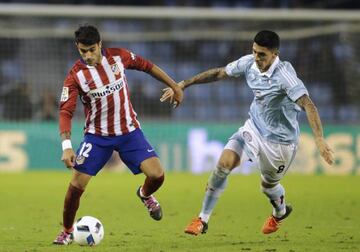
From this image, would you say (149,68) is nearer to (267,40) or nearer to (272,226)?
(267,40)

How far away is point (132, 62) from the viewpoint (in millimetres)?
8961

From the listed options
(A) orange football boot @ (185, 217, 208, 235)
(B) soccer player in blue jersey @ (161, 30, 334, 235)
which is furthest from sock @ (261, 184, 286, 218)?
(A) orange football boot @ (185, 217, 208, 235)

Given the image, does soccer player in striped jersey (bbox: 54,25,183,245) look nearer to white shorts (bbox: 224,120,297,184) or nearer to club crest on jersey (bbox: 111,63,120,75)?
club crest on jersey (bbox: 111,63,120,75)

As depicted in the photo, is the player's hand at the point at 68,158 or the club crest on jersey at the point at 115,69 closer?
the player's hand at the point at 68,158

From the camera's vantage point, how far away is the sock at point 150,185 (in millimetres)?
9064

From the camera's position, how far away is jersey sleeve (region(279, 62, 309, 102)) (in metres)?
8.38

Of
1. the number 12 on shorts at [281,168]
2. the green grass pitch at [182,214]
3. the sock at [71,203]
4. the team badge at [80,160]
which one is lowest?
the green grass pitch at [182,214]

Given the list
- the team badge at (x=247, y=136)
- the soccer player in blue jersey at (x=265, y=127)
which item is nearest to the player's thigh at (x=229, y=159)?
the soccer player in blue jersey at (x=265, y=127)

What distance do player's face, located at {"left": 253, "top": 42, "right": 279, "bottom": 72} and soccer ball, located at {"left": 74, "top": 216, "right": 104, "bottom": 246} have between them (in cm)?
219

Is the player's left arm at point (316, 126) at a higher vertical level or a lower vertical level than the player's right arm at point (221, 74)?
lower

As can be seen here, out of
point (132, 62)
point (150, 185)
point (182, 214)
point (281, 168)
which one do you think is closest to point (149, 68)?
point (132, 62)

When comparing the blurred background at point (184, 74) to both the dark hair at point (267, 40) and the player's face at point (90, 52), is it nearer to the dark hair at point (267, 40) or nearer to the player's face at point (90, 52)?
the dark hair at point (267, 40)

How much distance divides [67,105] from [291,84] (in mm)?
2084

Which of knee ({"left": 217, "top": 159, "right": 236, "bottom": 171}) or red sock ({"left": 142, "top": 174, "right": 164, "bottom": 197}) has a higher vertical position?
knee ({"left": 217, "top": 159, "right": 236, "bottom": 171})
